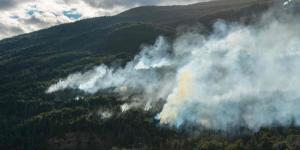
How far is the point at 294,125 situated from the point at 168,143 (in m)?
49.9

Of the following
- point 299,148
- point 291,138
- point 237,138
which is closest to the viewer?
point 299,148

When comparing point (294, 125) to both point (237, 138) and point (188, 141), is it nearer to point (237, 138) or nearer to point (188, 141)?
point (237, 138)

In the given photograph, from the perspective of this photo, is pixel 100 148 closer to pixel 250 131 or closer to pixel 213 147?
pixel 213 147

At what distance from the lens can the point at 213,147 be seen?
17988 centimetres

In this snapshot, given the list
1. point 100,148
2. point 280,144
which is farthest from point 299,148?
point 100,148

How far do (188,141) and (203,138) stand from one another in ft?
18.9

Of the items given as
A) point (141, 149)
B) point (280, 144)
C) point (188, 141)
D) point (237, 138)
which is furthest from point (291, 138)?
point (141, 149)

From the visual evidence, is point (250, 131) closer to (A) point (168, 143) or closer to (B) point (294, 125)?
(B) point (294, 125)

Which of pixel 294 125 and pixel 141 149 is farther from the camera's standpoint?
pixel 294 125

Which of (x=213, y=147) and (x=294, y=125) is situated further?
(x=294, y=125)

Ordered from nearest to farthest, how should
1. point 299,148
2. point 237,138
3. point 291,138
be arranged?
1. point 299,148
2. point 291,138
3. point 237,138

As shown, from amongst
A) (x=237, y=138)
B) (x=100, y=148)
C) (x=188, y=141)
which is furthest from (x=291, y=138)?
(x=100, y=148)

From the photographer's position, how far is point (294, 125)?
7830 inches

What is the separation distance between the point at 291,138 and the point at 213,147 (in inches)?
1099
